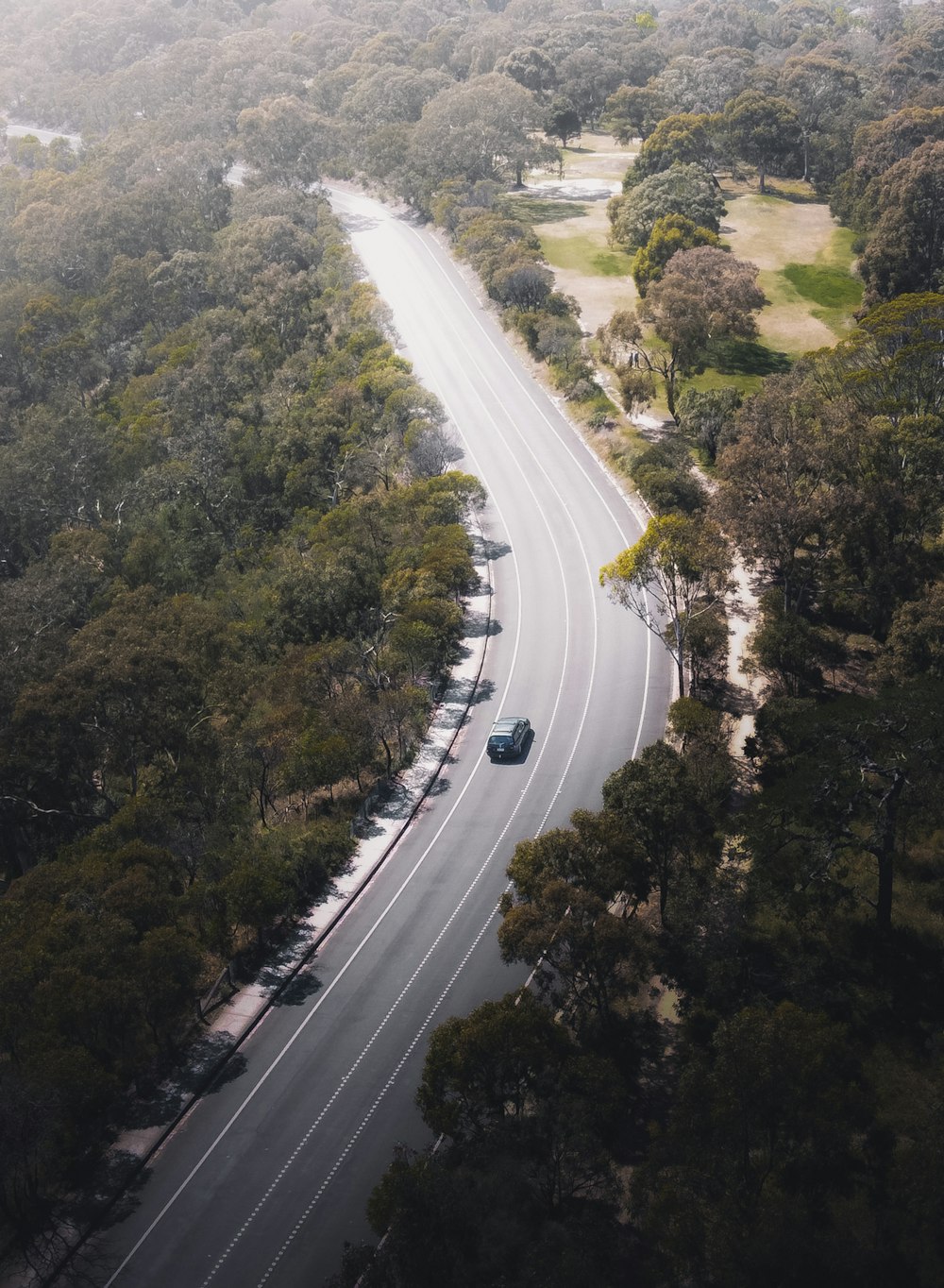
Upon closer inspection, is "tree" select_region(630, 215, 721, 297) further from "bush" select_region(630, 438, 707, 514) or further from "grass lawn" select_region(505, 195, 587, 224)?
"bush" select_region(630, 438, 707, 514)

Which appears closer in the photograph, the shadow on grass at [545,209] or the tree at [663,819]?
the tree at [663,819]

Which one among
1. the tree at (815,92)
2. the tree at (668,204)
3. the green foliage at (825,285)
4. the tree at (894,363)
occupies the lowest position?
the green foliage at (825,285)

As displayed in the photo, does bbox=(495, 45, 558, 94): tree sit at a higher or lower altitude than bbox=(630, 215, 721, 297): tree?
higher

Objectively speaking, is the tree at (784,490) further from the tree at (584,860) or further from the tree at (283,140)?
the tree at (283,140)

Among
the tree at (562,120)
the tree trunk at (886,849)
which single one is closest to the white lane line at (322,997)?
the tree trunk at (886,849)

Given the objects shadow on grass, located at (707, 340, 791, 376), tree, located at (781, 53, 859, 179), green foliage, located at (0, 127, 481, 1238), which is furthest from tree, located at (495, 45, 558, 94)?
shadow on grass, located at (707, 340, 791, 376)

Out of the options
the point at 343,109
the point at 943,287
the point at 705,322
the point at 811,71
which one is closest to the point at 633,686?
the point at 705,322
